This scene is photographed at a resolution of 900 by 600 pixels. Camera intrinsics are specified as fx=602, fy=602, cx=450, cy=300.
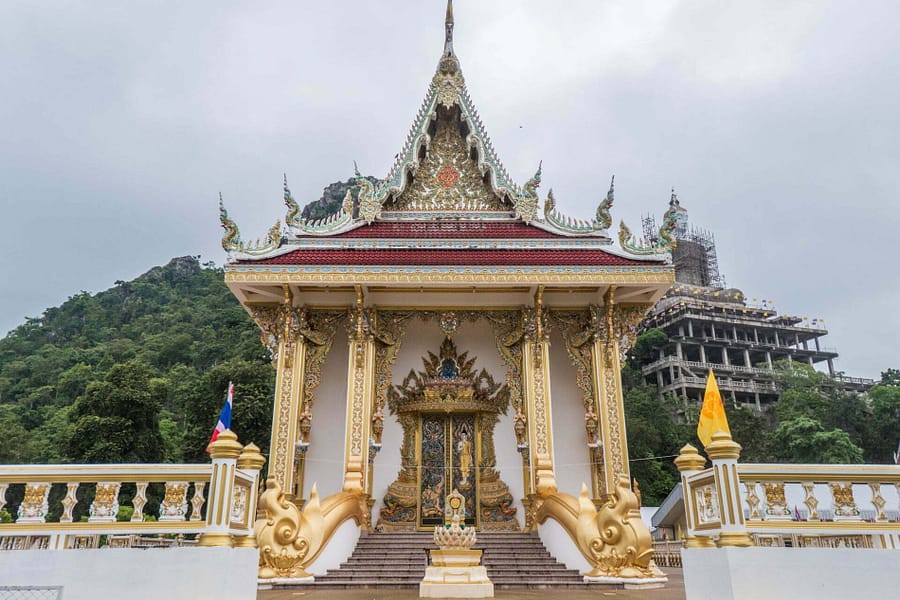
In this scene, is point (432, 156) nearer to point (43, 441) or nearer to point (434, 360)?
point (434, 360)

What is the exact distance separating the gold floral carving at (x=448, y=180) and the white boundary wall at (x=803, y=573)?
8.06 m

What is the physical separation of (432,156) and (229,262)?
178 inches

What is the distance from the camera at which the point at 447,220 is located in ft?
36.2

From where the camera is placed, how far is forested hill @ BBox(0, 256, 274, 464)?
68.3 feet

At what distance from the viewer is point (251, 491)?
4875 millimetres

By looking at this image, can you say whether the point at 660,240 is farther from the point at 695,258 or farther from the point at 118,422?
the point at 695,258

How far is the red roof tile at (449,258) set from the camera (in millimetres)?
9227

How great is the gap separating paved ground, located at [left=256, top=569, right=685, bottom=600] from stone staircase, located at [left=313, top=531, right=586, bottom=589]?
0.44 m

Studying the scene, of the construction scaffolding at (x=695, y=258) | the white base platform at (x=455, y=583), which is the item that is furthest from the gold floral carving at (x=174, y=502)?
the construction scaffolding at (x=695, y=258)

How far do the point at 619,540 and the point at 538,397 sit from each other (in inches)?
121

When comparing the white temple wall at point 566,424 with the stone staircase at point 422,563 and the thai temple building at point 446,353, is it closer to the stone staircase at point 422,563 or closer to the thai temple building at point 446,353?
the thai temple building at point 446,353

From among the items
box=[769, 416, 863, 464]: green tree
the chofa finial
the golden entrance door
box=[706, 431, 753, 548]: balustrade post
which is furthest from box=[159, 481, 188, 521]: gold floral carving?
box=[769, 416, 863, 464]: green tree

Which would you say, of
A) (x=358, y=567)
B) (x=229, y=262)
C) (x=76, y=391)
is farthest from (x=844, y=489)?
(x=76, y=391)

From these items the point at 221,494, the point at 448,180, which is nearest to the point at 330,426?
the point at 448,180
